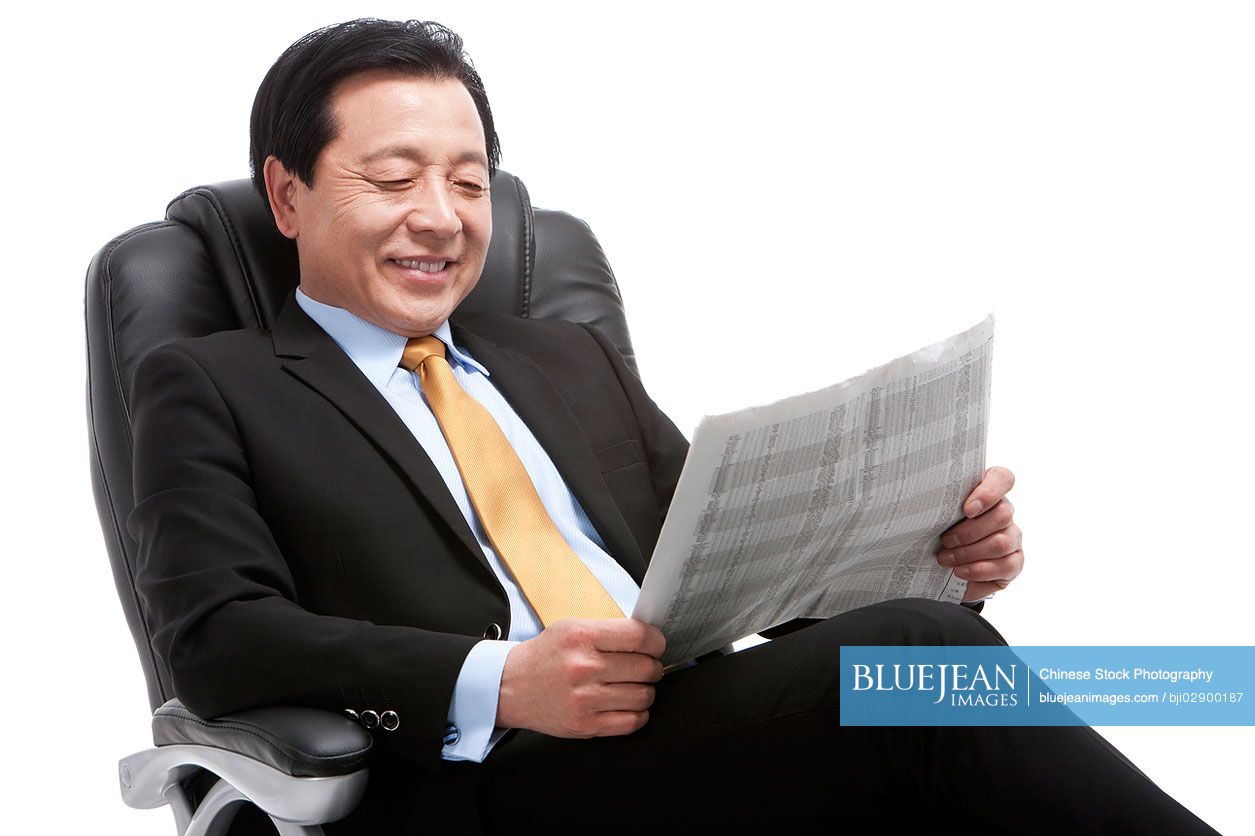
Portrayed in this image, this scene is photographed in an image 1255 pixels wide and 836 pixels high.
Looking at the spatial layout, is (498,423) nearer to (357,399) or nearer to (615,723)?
(357,399)

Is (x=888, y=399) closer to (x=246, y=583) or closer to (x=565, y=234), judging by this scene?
(x=246, y=583)

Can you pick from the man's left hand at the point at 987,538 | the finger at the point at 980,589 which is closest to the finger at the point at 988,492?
the man's left hand at the point at 987,538

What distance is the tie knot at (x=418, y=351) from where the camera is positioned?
1.84m

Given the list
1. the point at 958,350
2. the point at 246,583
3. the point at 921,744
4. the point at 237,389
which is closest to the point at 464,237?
the point at 237,389

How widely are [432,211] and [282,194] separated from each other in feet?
0.75

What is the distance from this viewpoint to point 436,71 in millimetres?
1853

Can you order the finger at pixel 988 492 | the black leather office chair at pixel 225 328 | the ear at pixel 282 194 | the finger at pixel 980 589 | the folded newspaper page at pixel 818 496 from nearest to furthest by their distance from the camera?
the folded newspaper page at pixel 818 496 < the black leather office chair at pixel 225 328 < the finger at pixel 988 492 < the finger at pixel 980 589 < the ear at pixel 282 194

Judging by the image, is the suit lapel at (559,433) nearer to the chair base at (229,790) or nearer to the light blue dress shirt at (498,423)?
the light blue dress shirt at (498,423)

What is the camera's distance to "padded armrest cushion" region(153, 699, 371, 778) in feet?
4.39

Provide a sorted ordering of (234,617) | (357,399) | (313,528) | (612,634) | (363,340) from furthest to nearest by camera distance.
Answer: (363,340)
(357,399)
(313,528)
(234,617)
(612,634)

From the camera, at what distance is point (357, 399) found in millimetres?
1723

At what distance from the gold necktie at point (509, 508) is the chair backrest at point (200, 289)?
0.93 ft

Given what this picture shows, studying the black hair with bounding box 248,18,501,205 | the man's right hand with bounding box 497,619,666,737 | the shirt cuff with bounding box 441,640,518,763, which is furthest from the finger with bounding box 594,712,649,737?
the black hair with bounding box 248,18,501,205

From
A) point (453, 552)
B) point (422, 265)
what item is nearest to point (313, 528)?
point (453, 552)
